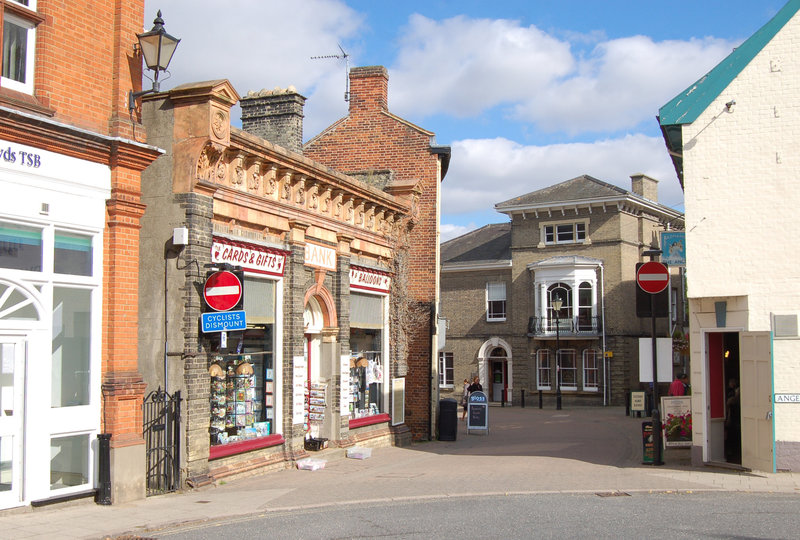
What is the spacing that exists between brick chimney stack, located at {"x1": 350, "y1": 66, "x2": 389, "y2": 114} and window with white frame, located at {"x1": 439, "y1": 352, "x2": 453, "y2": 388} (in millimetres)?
23746

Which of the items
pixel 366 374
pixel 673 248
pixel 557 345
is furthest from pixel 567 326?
pixel 673 248

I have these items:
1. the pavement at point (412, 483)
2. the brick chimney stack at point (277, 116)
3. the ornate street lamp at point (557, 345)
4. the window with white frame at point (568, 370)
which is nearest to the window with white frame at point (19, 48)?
the pavement at point (412, 483)

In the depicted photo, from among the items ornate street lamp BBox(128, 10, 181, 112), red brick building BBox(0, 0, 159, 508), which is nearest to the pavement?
red brick building BBox(0, 0, 159, 508)

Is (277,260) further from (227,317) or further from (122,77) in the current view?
(122,77)

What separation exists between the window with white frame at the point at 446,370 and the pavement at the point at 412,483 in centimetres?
2336

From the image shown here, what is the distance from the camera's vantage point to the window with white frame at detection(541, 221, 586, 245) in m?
40.8

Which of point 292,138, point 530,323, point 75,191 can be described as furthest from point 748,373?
point 530,323

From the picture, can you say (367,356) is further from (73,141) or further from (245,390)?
(73,141)

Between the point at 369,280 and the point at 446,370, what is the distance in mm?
26273

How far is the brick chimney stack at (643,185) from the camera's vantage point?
141 feet

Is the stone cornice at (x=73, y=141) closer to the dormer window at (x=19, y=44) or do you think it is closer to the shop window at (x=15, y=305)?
the dormer window at (x=19, y=44)

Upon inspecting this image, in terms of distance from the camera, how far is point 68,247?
10766 millimetres

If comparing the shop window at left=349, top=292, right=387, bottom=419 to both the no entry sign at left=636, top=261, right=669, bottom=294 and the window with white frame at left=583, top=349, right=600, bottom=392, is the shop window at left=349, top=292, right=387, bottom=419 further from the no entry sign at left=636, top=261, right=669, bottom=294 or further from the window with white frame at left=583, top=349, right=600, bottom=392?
the window with white frame at left=583, top=349, right=600, bottom=392

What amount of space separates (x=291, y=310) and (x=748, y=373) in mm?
8256
